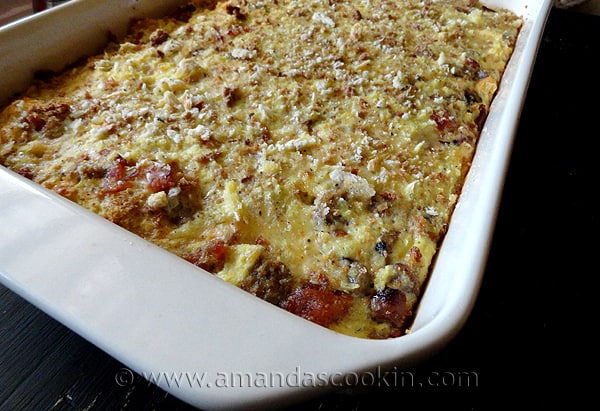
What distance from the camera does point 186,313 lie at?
0.72 m

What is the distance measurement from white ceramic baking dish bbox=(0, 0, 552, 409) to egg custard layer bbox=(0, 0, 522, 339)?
0.64ft

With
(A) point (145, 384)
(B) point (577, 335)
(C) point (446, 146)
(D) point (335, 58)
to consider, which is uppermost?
(D) point (335, 58)

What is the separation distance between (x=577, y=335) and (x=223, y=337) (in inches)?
33.4

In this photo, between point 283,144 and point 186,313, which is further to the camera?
point 283,144

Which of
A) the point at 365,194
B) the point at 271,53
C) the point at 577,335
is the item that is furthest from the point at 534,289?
the point at 271,53

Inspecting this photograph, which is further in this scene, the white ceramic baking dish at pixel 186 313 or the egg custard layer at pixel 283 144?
the egg custard layer at pixel 283 144

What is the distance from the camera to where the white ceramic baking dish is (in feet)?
2.15

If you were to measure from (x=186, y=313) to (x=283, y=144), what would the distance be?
630mm

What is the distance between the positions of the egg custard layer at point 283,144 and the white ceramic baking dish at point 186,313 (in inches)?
7.7

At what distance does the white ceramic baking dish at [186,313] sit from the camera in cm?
66

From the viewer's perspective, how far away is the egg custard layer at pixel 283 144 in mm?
1020

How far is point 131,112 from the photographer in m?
1.31

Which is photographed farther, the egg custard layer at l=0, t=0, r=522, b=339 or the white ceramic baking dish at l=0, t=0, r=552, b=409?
the egg custard layer at l=0, t=0, r=522, b=339

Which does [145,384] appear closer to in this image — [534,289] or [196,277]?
[196,277]
